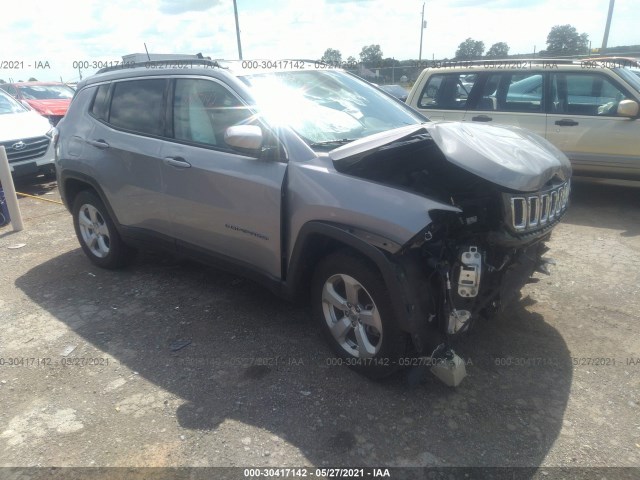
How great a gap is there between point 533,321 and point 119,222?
360 centimetres

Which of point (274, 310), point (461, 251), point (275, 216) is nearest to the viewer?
point (461, 251)

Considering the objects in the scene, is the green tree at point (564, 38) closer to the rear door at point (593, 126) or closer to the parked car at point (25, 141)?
the rear door at point (593, 126)

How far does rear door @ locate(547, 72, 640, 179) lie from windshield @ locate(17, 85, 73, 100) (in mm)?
13323

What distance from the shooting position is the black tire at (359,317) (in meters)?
2.79

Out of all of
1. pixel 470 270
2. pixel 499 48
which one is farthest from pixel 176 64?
pixel 499 48

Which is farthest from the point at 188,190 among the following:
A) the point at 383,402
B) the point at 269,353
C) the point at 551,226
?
the point at 551,226

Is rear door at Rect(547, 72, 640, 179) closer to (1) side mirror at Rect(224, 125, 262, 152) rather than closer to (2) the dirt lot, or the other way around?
A: (2) the dirt lot

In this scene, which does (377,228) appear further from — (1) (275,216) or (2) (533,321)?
(2) (533,321)

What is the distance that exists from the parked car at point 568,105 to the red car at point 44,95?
10.7 m

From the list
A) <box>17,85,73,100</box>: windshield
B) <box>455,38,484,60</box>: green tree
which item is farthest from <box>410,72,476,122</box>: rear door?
<box>455,38,484,60</box>: green tree

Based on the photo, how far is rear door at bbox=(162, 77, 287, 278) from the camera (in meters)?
3.29

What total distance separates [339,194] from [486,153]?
830mm

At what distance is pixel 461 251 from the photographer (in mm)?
2625

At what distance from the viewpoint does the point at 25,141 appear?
8508 millimetres
